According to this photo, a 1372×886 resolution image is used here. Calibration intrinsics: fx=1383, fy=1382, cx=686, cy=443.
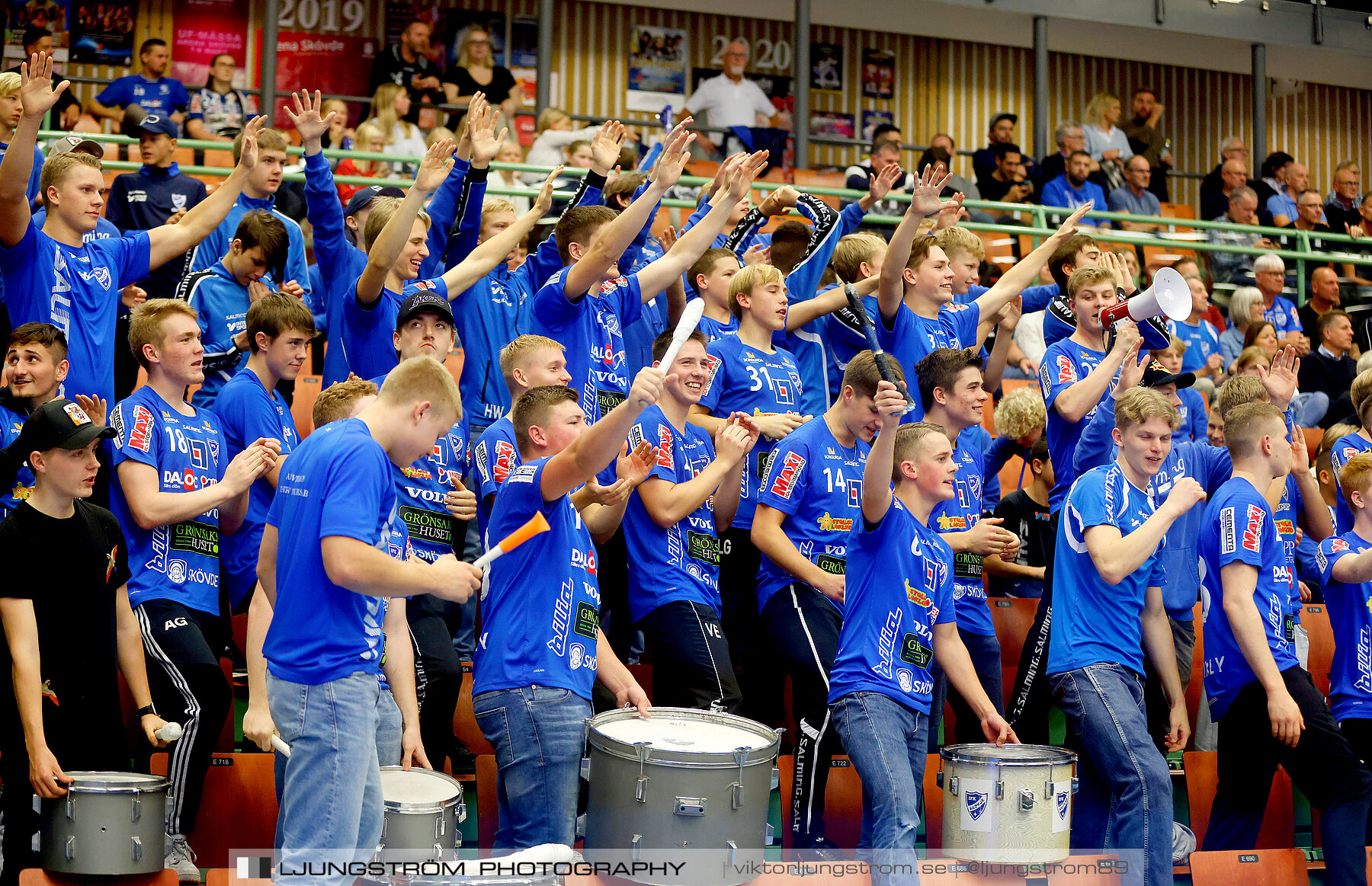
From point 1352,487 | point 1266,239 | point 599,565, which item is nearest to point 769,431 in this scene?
point 599,565

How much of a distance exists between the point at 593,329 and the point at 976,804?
2.70m

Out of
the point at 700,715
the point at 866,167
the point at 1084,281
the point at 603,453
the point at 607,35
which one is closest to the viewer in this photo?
the point at 603,453

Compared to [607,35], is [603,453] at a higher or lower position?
lower

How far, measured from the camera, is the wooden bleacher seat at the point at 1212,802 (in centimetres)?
544

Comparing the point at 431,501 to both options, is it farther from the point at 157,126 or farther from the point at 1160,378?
the point at 157,126

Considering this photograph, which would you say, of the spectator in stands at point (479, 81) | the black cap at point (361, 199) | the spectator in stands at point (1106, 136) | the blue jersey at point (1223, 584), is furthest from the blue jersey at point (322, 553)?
the spectator in stands at point (1106, 136)

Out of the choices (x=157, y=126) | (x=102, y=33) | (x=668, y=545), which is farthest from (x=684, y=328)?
(x=102, y=33)

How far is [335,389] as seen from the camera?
472cm

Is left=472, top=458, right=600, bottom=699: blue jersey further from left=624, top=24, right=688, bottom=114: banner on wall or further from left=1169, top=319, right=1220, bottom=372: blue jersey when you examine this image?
left=624, top=24, right=688, bottom=114: banner on wall

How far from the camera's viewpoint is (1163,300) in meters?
5.82

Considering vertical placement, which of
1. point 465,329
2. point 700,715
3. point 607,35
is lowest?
point 700,715

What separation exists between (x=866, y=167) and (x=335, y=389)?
6.76 meters

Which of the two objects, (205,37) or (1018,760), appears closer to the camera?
(1018,760)

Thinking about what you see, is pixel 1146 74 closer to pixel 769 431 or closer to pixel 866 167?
pixel 866 167
